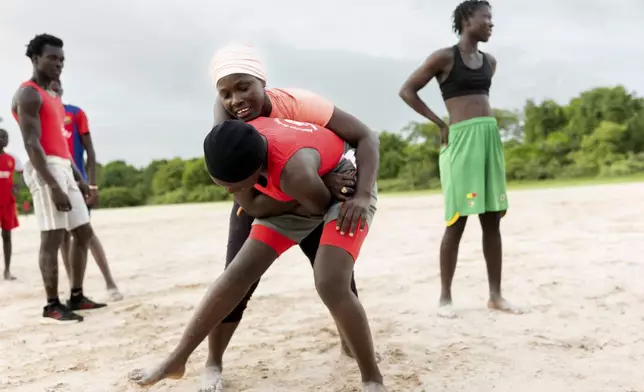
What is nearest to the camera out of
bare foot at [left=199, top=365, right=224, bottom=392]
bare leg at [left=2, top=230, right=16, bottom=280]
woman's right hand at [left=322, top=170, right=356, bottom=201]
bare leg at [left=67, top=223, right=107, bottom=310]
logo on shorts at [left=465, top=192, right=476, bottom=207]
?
→ woman's right hand at [left=322, top=170, right=356, bottom=201]

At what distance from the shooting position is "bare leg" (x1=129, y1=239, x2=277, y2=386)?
2574 millimetres

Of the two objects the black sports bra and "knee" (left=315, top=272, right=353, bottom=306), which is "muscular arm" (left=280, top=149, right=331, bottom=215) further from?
the black sports bra

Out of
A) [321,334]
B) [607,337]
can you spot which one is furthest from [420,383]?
[607,337]

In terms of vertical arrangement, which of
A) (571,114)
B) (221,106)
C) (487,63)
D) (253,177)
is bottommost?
(253,177)

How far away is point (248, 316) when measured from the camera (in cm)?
415

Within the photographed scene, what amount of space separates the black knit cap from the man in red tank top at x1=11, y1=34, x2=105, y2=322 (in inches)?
99.9

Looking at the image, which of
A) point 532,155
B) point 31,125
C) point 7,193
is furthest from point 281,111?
point 532,155

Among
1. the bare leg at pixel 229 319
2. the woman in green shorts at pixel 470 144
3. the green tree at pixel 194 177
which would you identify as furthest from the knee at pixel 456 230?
the green tree at pixel 194 177

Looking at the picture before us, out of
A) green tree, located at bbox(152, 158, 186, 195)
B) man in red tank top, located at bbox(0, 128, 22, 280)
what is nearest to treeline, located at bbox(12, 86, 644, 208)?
green tree, located at bbox(152, 158, 186, 195)

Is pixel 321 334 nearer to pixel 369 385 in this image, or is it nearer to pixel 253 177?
pixel 369 385

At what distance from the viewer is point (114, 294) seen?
5.12m

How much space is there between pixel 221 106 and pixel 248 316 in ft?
6.36

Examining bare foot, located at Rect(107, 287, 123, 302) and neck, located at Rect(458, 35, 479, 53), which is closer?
neck, located at Rect(458, 35, 479, 53)

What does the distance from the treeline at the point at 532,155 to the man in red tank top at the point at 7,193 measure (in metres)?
22.7
